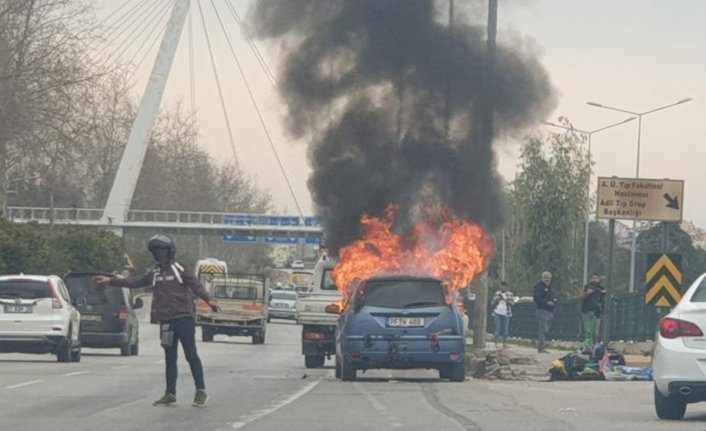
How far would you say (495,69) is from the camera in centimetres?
3756

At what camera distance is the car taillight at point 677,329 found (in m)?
16.4

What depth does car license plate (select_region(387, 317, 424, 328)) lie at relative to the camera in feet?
83.1

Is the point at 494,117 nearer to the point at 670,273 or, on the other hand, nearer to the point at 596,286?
the point at 596,286

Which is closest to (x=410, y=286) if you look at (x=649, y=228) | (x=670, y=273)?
(x=670, y=273)

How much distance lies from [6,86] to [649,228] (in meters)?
60.3

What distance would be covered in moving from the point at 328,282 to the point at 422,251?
2.08m

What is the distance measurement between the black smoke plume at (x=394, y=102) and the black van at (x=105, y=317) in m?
4.64

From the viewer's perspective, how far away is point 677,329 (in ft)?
54.4

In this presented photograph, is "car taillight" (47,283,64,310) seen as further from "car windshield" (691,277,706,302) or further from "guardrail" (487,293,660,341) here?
"car windshield" (691,277,706,302)

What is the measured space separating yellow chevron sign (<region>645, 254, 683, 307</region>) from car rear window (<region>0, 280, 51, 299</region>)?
35.9 ft

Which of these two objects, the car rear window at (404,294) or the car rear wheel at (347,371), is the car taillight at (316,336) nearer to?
the car rear wheel at (347,371)

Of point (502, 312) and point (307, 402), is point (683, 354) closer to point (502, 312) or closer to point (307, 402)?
point (307, 402)

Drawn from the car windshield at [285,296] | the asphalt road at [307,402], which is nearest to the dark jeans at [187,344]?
the asphalt road at [307,402]

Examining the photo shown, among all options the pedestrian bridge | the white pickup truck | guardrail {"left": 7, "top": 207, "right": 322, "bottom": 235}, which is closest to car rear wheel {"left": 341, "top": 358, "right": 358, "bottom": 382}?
the white pickup truck
